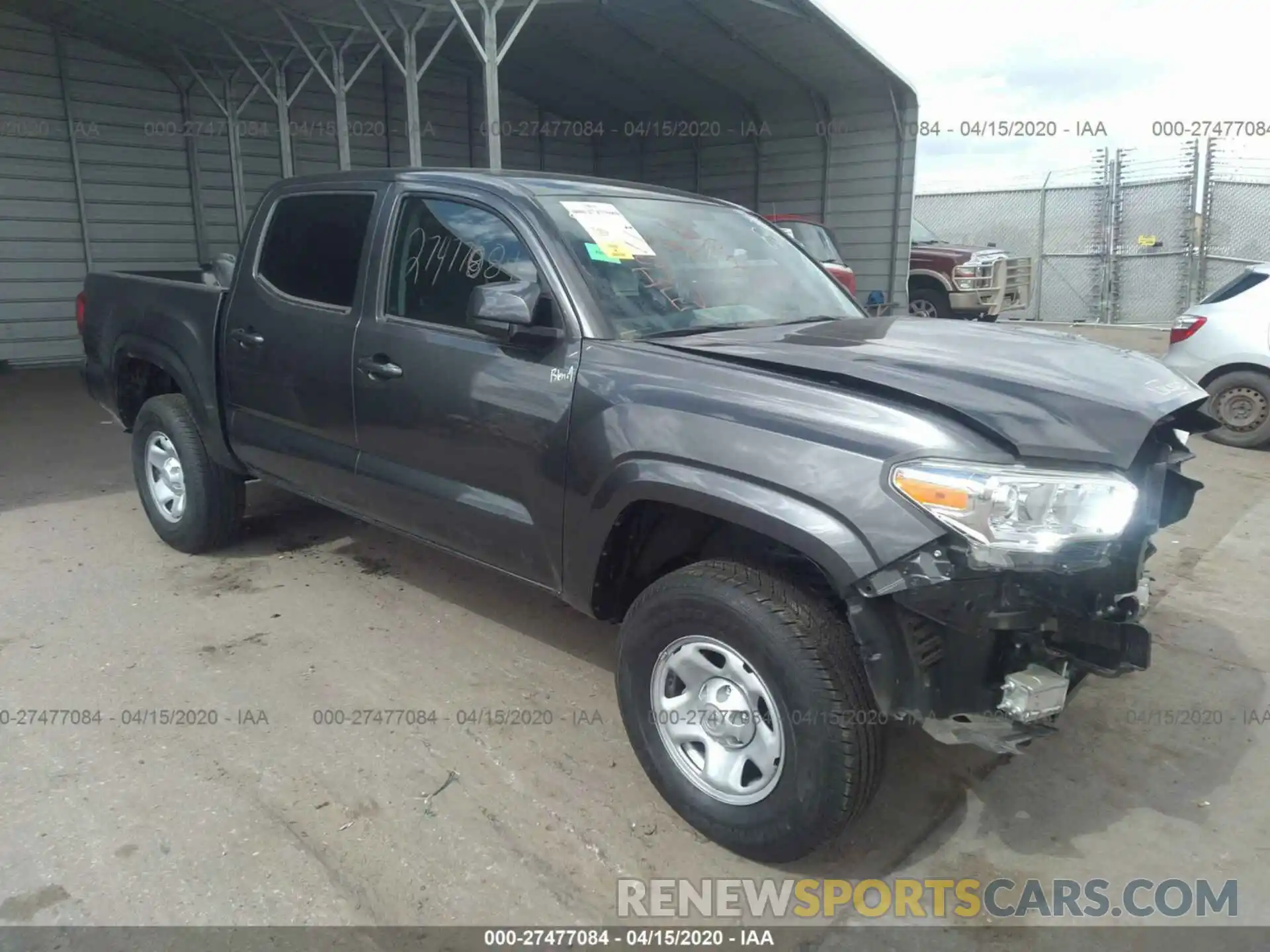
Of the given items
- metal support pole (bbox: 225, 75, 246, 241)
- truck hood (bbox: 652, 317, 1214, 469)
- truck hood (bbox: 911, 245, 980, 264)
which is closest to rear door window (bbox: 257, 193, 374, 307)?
truck hood (bbox: 652, 317, 1214, 469)

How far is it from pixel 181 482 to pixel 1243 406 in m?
8.29

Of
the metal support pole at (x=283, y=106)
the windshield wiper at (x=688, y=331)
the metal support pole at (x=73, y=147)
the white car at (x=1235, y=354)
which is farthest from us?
the metal support pole at (x=283, y=106)

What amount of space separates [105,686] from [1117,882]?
3606mm

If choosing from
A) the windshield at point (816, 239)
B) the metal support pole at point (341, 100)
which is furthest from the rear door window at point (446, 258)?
the metal support pole at point (341, 100)

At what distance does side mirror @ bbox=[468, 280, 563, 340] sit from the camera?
3.02m

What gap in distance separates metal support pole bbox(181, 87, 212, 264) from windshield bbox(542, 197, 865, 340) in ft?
39.8

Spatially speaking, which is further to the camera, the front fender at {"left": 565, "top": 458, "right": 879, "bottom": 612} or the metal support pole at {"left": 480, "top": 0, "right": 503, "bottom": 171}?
the metal support pole at {"left": 480, "top": 0, "right": 503, "bottom": 171}

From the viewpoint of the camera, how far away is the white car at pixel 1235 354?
7898 mm

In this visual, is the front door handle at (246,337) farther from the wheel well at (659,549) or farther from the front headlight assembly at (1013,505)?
the front headlight assembly at (1013,505)

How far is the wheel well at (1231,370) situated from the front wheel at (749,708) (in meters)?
7.08

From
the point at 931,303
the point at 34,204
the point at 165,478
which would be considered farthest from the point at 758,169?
the point at 165,478

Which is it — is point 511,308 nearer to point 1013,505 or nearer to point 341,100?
point 1013,505

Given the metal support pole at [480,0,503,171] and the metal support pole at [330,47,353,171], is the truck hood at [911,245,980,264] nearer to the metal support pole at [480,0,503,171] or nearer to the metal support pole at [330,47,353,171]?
the metal support pole at [480,0,503,171]

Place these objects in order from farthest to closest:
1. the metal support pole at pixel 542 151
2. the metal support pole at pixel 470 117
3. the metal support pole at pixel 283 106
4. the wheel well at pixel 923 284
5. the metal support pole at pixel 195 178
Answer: the metal support pole at pixel 542 151, the metal support pole at pixel 470 117, the wheel well at pixel 923 284, the metal support pole at pixel 195 178, the metal support pole at pixel 283 106
